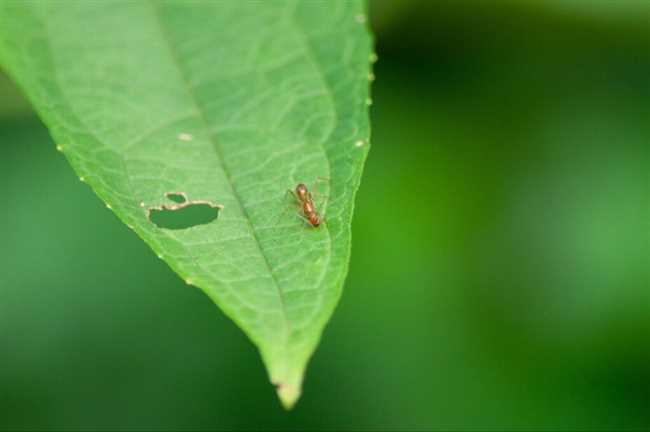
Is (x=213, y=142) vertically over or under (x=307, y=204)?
over

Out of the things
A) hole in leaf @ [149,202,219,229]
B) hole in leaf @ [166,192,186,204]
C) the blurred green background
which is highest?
hole in leaf @ [166,192,186,204]

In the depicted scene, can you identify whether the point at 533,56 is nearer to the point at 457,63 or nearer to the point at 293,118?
the point at 457,63

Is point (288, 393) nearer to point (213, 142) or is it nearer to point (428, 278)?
point (213, 142)

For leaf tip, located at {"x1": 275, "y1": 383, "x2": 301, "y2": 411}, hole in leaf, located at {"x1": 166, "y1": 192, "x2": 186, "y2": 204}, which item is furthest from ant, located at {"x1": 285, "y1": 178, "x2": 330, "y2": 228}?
leaf tip, located at {"x1": 275, "y1": 383, "x2": 301, "y2": 411}

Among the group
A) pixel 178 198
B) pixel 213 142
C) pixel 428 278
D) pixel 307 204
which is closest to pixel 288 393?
pixel 307 204

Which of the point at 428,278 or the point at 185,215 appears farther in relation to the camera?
the point at 428,278

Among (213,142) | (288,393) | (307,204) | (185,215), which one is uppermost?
(213,142)

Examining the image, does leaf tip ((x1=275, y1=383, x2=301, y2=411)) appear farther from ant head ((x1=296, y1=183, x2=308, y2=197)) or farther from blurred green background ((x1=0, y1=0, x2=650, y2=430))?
blurred green background ((x1=0, y1=0, x2=650, y2=430))
